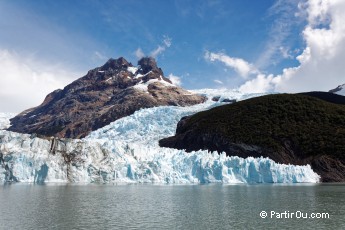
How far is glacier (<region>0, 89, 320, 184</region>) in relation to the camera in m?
59.7

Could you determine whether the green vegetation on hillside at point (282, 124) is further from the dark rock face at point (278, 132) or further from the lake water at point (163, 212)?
the lake water at point (163, 212)

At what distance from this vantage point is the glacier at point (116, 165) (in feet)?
196

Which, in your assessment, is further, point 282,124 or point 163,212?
point 282,124

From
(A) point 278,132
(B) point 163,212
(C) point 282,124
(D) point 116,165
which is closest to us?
(B) point 163,212

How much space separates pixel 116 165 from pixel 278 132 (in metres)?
53.1

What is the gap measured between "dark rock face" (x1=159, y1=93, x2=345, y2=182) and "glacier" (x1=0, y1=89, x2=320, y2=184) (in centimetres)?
1556

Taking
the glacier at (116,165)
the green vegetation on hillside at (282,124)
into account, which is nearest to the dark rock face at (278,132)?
the green vegetation on hillside at (282,124)

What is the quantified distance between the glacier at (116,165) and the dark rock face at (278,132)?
15564mm

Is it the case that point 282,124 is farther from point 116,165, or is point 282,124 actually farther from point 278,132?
point 116,165

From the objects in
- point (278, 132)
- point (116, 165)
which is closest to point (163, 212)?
point (116, 165)

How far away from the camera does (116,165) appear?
62.4 metres

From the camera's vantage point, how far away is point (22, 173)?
59875 millimetres

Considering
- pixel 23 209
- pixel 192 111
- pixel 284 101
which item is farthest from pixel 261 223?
pixel 192 111

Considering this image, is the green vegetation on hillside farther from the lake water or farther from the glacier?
the lake water
